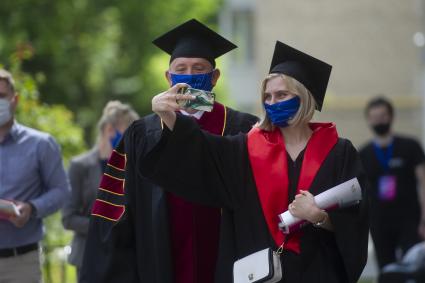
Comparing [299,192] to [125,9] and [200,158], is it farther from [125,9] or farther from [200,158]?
[125,9]

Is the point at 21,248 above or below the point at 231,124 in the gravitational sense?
below

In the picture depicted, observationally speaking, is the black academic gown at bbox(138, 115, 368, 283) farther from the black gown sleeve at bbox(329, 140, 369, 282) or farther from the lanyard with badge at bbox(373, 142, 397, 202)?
the lanyard with badge at bbox(373, 142, 397, 202)

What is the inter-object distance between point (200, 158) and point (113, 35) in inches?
822

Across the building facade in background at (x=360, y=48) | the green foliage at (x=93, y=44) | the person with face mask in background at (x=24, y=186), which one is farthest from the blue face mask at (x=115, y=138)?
the building facade in background at (x=360, y=48)

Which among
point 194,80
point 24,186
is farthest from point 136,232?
point 24,186

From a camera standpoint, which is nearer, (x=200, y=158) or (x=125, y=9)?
(x=200, y=158)

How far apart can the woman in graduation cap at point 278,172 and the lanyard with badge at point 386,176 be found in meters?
5.37

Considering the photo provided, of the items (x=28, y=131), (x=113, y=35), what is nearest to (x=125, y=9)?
(x=113, y=35)

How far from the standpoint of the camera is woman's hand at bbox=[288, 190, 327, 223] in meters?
5.29

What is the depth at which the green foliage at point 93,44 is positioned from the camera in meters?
21.4

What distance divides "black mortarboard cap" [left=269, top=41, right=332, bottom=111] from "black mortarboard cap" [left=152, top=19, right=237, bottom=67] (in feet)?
1.89

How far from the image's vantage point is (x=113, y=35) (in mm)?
26266

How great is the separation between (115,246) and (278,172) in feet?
3.68

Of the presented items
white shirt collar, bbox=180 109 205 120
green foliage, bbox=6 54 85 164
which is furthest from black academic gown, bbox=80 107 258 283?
green foliage, bbox=6 54 85 164
